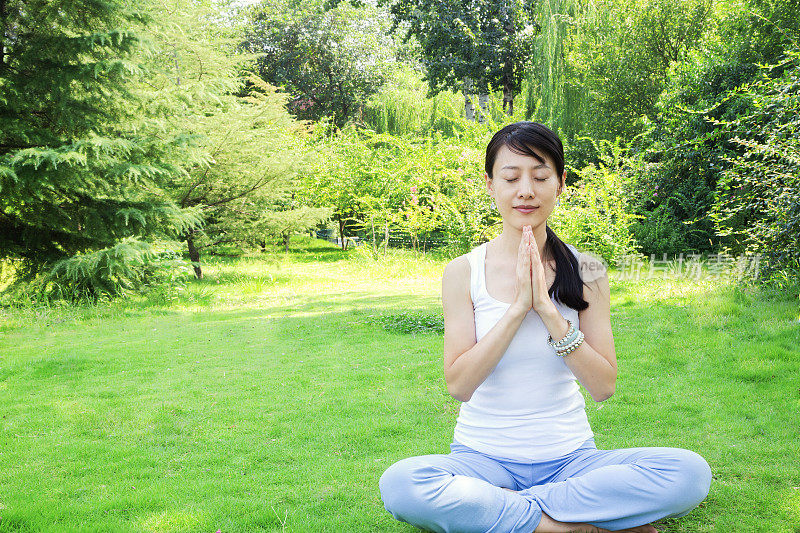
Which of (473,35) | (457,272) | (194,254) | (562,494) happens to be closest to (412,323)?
(457,272)

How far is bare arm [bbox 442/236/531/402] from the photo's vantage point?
2262mm

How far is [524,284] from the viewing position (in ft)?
7.43

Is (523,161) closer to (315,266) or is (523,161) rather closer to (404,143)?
(315,266)

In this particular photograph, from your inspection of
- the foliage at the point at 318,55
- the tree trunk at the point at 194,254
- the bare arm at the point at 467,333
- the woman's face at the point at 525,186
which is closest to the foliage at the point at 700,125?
the tree trunk at the point at 194,254

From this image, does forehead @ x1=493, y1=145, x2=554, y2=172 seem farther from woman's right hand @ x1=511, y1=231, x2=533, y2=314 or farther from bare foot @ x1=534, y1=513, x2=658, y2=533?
bare foot @ x1=534, y1=513, x2=658, y2=533

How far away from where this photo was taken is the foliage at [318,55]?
29.7 m

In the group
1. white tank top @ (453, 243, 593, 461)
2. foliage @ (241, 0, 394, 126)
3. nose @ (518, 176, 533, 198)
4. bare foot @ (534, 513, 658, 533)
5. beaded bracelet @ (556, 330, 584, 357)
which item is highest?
foliage @ (241, 0, 394, 126)

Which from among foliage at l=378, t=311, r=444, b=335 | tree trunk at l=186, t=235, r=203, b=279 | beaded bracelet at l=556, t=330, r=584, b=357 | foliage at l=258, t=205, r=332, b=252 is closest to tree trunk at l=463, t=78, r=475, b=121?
foliage at l=258, t=205, r=332, b=252

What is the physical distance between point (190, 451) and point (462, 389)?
2.07 meters

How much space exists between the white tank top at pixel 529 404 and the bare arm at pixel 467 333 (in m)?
0.09

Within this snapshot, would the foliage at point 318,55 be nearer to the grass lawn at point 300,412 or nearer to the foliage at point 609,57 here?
the foliage at point 609,57

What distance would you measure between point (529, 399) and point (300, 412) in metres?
2.34

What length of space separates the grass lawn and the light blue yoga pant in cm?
59

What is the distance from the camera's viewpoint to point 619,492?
213 cm
